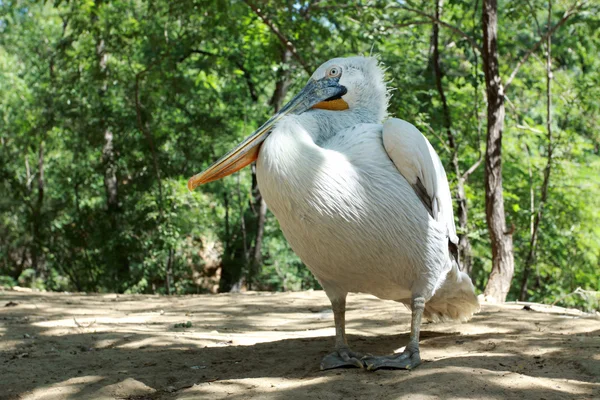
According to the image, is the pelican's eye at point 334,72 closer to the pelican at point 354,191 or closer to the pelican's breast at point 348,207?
the pelican at point 354,191

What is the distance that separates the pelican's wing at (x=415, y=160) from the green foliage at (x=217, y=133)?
444 cm

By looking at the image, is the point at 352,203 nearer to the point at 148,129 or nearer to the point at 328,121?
the point at 328,121

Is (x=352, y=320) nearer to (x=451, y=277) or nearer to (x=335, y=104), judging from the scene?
(x=451, y=277)

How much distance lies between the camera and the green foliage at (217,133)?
876 centimetres

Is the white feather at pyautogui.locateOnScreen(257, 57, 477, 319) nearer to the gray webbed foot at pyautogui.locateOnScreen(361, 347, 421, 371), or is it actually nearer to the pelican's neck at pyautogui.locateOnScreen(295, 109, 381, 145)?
the pelican's neck at pyautogui.locateOnScreen(295, 109, 381, 145)

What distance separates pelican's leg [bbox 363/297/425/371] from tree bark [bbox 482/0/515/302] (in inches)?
121

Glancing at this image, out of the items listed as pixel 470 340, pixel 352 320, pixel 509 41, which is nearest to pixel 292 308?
pixel 352 320

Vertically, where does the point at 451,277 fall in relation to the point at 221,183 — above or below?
below

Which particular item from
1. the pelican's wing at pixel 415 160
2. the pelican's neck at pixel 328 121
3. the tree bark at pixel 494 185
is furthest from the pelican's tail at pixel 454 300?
the tree bark at pixel 494 185

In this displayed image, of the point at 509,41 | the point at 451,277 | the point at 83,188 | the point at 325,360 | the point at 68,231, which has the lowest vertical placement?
the point at 325,360

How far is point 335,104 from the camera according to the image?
3.58m

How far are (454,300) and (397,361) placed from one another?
34.4 inches

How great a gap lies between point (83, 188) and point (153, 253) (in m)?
2.43

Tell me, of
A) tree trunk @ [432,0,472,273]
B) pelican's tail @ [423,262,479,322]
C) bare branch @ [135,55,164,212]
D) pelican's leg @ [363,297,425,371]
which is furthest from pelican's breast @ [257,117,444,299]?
bare branch @ [135,55,164,212]
